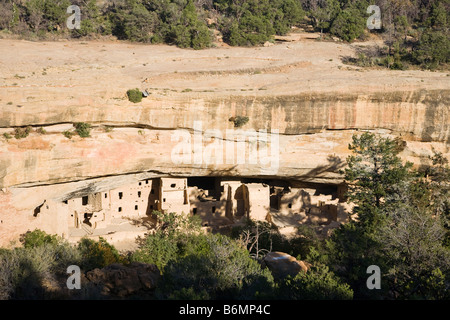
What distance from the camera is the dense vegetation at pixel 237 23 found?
27375mm

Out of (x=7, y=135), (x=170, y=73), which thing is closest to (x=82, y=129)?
(x=7, y=135)

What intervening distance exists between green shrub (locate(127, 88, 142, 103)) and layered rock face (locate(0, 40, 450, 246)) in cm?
26

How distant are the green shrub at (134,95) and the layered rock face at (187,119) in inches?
10.3

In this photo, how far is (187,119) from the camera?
64.4 ft

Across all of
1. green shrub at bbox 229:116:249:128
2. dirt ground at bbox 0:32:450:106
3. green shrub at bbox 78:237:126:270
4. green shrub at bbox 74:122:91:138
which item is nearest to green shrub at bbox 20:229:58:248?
green shrub at bbox 78:237:126:270

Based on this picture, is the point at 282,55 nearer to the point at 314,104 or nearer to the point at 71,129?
the point at 314,104

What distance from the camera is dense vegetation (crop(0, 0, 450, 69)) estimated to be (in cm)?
2738

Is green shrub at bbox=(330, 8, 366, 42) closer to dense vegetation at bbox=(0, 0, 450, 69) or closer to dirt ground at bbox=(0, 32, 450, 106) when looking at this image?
dense vegetation at bbox=(0, 0, 450, 69)

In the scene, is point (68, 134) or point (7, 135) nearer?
point (7, 135)

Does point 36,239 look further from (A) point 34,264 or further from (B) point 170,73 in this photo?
(B) point 170,73

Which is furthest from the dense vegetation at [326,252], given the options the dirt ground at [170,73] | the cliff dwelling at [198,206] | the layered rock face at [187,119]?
the dirt ground at [170,73]

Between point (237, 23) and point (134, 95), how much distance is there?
1602 centimetres
